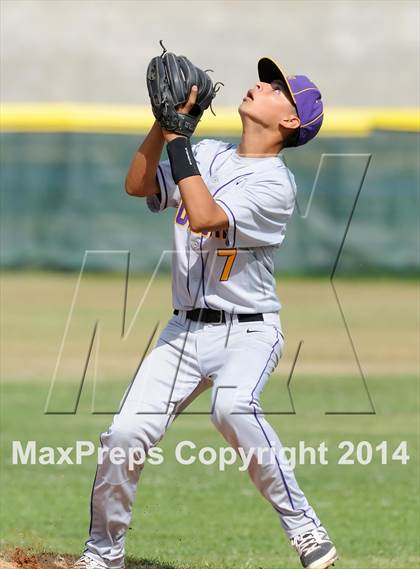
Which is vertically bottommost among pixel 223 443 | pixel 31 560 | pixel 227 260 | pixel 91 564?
pixel 223 443

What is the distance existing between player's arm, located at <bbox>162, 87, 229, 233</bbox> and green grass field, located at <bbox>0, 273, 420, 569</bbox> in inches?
65.9

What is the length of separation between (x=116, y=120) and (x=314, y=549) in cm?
1227

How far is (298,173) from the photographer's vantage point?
51.6 feet

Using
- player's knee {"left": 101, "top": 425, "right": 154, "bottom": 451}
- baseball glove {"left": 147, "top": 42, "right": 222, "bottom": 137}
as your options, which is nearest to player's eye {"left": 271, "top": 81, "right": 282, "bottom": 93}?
baseball glove {"left": 147, "top": 42, "right": 222, "bottom": 137}

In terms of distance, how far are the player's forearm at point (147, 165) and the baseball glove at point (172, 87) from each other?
157mm

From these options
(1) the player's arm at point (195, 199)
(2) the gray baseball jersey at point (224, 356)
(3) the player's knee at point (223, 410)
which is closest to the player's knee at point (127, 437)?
(2) the gray baseball jersey at point (224, 356)

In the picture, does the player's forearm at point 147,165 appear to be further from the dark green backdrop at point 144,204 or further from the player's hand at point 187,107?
the dark green backdrop at point 144,204

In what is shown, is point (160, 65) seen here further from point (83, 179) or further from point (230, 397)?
point (83, 179)

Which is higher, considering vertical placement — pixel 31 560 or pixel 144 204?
pixel 31 560

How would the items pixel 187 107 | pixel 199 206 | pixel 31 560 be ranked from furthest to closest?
1. pixel 31 560
2. pixel 187 107
3. pixel 199 206

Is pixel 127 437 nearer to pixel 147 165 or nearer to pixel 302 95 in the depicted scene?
pixel 147 165

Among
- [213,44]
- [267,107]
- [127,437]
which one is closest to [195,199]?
[267,107]

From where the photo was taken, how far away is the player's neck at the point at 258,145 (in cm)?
429

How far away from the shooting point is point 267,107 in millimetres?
4242
